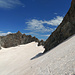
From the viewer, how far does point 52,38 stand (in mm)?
11977

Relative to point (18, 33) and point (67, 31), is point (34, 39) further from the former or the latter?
point (67, 31)

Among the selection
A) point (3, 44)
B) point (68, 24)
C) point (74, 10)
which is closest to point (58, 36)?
point (68, 24)

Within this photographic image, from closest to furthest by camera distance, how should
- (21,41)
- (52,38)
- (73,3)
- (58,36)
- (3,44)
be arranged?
(73,3), (58,36), (52,38), (3,44), (21,41)

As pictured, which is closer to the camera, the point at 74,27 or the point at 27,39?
the point at 74,27

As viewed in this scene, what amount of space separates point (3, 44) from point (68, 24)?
3233 cm

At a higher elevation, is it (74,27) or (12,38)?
(12,38)

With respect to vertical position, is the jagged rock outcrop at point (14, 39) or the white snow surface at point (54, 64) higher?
the jagged rock outcrop at point (14, 39)

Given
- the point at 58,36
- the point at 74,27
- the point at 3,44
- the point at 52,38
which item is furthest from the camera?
the point at 3,44

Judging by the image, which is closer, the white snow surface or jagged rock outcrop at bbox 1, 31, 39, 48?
the white snow surface

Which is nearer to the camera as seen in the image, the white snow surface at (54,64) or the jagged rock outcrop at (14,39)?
the white snow surface at (54,64)

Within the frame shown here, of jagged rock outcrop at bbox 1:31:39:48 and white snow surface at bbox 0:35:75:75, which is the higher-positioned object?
jagged rock outcrop at bbox 1:31:39:48

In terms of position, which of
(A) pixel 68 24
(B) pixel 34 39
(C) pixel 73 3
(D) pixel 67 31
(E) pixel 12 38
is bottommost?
(D) pixel 67 31

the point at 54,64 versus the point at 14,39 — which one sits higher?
the point at 14,39

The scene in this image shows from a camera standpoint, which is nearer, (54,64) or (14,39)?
(54,64)
